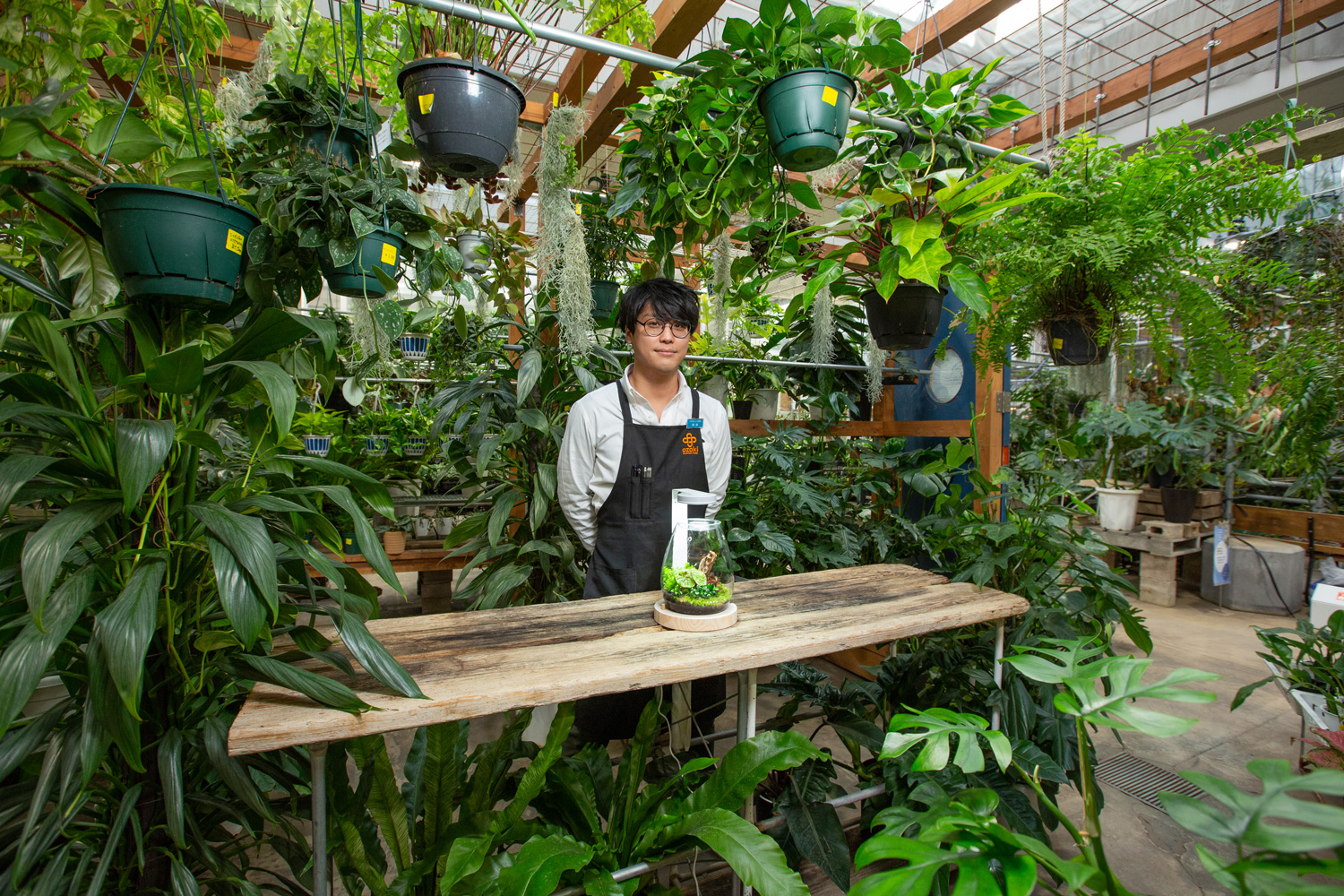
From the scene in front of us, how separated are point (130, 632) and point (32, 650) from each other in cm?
12

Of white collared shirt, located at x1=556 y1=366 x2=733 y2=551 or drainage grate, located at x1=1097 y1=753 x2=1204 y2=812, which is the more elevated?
white collared shirt, located at x1=556 y1=366 x2=733 y2=551

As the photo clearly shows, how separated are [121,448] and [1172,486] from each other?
5748 millimetres

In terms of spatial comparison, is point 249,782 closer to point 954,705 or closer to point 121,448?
point 121,448

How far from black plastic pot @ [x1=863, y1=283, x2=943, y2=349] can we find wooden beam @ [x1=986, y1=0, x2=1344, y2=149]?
1389mm

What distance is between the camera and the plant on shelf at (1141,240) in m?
1.43

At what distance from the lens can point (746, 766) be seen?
3.91 ft

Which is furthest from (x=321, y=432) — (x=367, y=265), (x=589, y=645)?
(x=589, y=645)

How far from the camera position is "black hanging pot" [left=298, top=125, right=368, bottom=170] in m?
1.35

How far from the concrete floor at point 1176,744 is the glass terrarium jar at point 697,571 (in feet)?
2.10

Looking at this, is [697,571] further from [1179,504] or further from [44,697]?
[1179,504]

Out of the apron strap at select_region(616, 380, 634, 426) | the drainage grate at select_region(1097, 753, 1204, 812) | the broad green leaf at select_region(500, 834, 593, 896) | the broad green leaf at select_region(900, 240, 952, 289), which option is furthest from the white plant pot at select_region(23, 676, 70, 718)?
the drainage grate at select_region(1097, 753, 1204, 812)

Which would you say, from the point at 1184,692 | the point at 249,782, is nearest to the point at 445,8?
the point at 249,782

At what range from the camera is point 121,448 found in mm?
886

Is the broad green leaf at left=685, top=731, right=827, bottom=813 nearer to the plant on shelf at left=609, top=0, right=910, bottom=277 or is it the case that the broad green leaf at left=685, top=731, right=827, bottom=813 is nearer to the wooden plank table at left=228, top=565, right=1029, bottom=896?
the wooden plank table at left=228, top=565, right=1029, bottom=896
